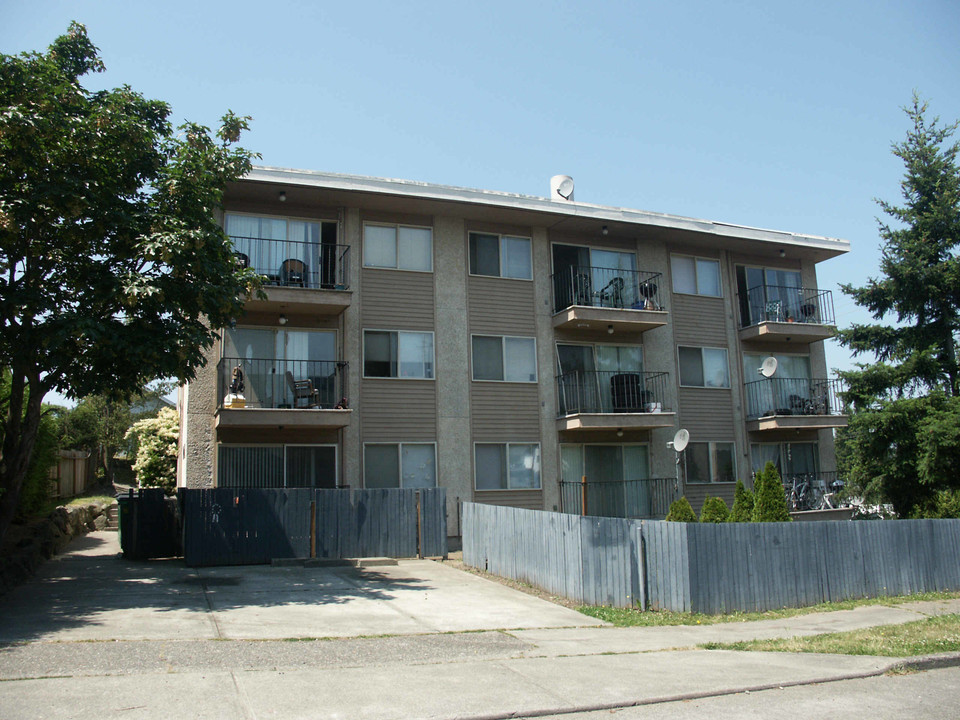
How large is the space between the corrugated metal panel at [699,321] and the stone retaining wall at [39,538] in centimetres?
1637

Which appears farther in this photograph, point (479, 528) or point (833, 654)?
point (479, 528)

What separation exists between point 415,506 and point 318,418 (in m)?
2.88

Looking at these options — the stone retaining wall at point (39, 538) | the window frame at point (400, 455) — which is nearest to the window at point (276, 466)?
the window frame at point (400, 455)

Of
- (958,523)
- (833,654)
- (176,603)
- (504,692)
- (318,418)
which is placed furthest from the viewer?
(318,418)

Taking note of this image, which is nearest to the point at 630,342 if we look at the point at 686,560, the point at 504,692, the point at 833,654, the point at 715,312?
the point at 715,312

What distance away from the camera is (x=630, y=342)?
21750 mm

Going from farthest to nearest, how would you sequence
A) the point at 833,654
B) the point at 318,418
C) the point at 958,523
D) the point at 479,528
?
the point at 318,418, the point at 479,528, the point at 958,523, the point at 833,654

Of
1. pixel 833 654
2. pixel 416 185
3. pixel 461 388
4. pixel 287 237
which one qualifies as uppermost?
pixel 416 185

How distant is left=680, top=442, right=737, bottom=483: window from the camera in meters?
21.7

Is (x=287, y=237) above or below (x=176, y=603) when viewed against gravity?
above

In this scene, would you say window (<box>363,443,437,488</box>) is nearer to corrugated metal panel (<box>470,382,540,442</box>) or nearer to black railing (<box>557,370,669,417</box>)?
corrugated metal panel (<box>470,382,540,442</box>)

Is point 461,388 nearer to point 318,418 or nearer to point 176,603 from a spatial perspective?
point 318,418

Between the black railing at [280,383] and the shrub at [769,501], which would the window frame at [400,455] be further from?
the shrub at [769,501]

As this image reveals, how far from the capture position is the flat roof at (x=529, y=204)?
18.1m
